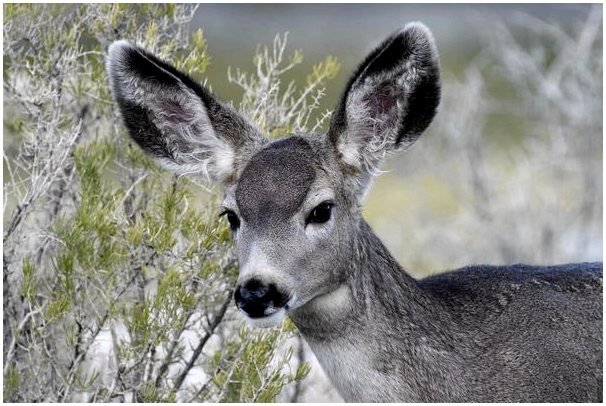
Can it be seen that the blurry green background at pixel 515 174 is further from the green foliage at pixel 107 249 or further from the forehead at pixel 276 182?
the forehead at pixel 276 182

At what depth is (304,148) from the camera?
5488 millimetres

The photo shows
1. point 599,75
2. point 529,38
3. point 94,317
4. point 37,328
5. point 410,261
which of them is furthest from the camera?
point 529,38

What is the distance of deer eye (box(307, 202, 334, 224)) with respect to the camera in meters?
5.27

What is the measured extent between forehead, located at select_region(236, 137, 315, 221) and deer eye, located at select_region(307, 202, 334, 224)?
8 centimetres

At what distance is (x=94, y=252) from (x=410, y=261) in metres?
6.26

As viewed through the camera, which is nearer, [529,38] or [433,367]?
[433,367]

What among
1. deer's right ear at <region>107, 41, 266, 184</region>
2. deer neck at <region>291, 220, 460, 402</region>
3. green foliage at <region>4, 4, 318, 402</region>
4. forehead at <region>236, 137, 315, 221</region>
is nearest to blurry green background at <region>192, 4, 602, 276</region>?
green foliage at <region>4, 4, 318, 402</region>

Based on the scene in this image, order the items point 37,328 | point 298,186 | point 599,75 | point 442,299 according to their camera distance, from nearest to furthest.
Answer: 1. point 298,186
2. point 442,299
3. point 37,328
4. point 599,75

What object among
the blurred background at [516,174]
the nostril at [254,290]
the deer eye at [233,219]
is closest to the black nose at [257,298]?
the nostril at [254,290]

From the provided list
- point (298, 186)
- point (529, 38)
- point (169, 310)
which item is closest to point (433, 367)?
point (298, 186)

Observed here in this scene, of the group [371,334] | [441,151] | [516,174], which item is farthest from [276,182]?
[441,151]

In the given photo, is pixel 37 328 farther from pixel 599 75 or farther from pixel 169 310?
pixel 599 75

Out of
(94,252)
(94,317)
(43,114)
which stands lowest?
(94,317)

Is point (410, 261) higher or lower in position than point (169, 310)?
lower
